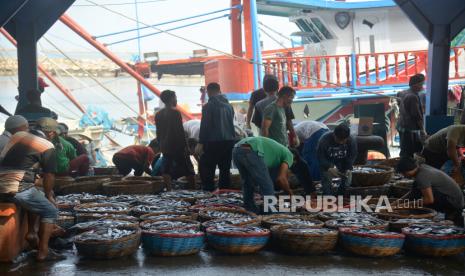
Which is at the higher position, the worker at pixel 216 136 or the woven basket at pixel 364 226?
→ the worker at pixel 216 136

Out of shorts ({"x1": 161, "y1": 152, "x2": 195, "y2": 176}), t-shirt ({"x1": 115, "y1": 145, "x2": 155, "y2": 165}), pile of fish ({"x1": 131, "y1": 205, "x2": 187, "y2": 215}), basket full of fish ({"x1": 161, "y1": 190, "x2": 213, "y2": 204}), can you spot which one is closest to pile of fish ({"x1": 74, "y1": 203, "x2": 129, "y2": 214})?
pile of fish ({"x1": 131, "y1": 205, "x2": 187, "y2": 215})

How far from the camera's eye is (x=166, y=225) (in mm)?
6465

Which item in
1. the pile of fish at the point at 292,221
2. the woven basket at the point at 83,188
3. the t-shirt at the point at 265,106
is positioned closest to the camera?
the pile of fish at the point at 292,221

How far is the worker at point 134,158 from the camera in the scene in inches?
425

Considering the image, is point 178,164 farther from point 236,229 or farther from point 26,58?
point 26,58

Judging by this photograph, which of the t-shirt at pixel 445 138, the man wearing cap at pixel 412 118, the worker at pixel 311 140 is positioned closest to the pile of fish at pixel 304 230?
the t-shirt at pixel 445 138

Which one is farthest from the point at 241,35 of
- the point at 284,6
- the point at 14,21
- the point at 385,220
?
the point at 385,220

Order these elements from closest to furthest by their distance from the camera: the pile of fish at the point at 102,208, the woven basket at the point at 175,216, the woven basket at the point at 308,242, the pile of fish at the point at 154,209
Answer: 1. the woven basket at the point at 308,242
2. the woven basket at the point at 175,216
3. the pile of fish at the point at 102,208
4. the pile of fish at the point at 154,209

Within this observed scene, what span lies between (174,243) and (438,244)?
247 centimetres

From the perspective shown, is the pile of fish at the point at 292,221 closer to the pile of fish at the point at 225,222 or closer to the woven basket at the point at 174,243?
the pile of fish at the point at 225,222

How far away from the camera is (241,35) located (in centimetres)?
2009

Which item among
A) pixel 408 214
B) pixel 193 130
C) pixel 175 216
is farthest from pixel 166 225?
pixel 193 130

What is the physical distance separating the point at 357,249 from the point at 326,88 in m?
13.5

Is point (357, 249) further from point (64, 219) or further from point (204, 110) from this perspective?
point (204, 110)
